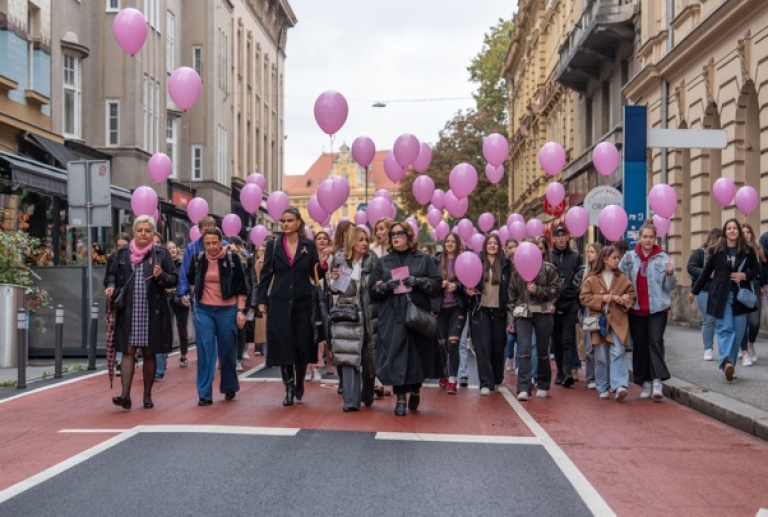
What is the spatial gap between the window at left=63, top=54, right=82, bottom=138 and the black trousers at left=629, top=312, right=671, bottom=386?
20.0 m

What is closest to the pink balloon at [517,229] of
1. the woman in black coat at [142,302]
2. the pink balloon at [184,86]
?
the pink balloon at [184,86]

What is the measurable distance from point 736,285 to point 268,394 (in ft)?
18.2

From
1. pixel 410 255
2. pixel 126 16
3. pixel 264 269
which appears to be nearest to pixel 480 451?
pixel 410 255

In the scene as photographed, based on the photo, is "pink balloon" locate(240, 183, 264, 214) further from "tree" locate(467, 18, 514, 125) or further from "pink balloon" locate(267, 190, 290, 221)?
"tree" locate(467, 18, 514, 125)

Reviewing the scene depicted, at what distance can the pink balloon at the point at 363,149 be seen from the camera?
19.9 m

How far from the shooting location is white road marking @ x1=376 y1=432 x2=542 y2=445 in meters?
8.88

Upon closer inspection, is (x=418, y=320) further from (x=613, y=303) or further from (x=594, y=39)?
(x=594, y=39)

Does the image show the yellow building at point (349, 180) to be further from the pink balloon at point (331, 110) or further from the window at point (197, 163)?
the pink balloon at point (331, 110)

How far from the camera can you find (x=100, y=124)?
31984mm

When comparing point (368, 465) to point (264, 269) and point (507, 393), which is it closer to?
point (264, 269)

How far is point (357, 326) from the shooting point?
10.8 m

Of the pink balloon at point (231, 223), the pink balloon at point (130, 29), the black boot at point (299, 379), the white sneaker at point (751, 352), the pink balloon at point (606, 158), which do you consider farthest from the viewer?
the pink balloon at point (231, 223)

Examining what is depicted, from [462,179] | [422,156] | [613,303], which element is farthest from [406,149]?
[613,303]

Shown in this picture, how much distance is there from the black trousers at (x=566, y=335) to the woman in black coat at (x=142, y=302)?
4948mm
